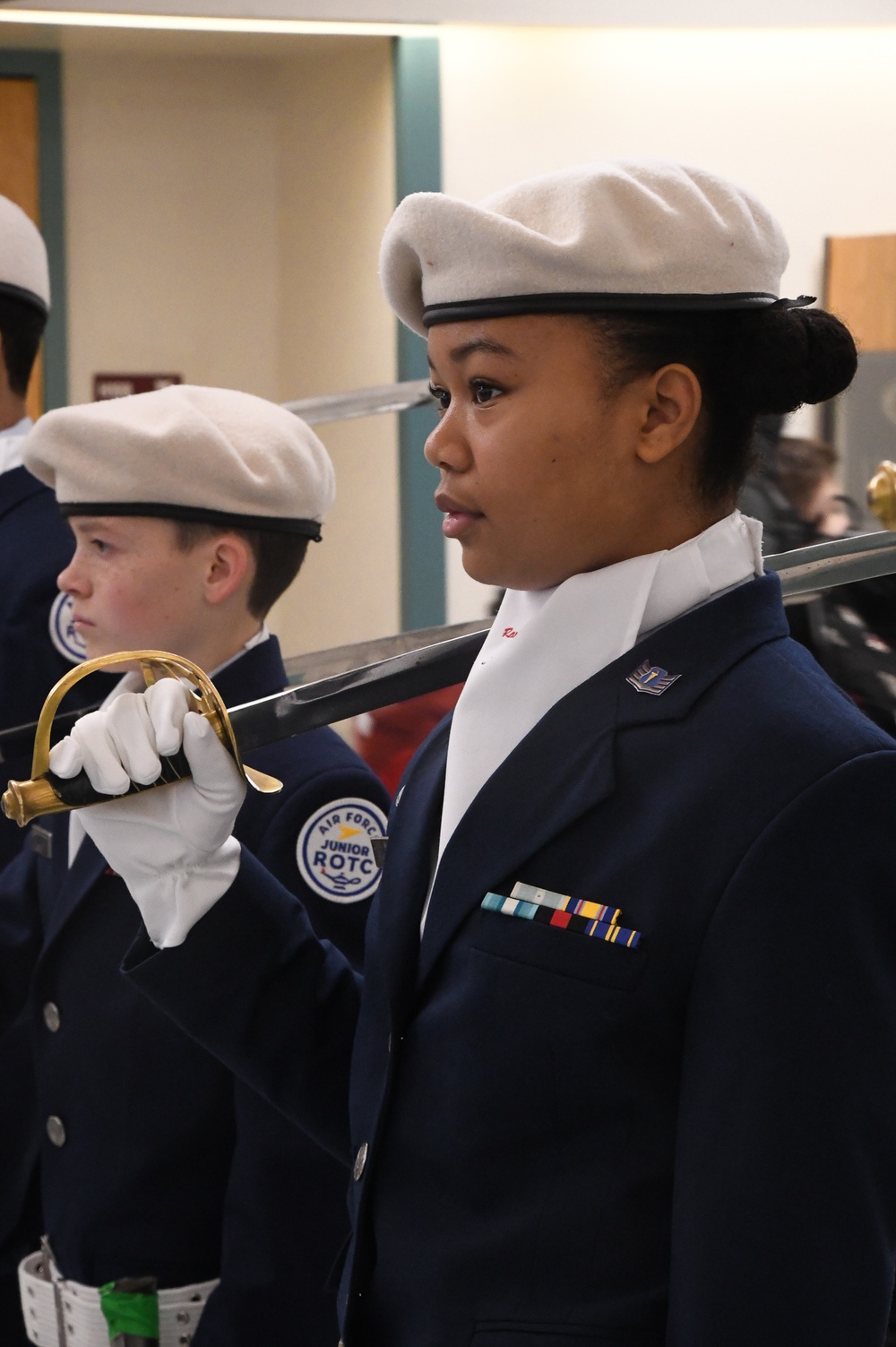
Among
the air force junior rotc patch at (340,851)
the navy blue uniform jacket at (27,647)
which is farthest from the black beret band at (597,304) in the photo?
the navy blue uniform jacket at (27,647)

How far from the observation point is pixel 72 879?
1.41m

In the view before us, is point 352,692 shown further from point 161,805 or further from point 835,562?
point 835,562

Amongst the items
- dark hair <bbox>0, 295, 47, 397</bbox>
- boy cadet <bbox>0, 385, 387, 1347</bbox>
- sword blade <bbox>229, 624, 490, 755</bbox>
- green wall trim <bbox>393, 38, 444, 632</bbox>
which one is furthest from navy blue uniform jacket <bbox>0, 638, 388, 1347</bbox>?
green wall trim <bbox>393, 38, 444, 632</bbox>

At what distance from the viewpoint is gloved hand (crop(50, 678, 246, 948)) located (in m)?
0.96

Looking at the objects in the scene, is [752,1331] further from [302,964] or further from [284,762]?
[284,762]

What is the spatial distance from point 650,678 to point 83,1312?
790 mm

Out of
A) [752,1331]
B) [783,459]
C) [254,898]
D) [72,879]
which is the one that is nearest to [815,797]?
[752,1331]

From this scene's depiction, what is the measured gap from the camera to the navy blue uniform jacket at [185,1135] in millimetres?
1265

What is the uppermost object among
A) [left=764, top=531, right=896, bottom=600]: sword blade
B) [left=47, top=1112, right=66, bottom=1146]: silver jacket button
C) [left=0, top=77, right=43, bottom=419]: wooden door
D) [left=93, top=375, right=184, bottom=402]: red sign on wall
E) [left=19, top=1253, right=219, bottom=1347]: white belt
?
[left=0, top=77, right=43, bottom=419]: wooden door

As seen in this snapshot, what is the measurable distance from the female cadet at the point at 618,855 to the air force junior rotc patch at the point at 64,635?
0.74 meters

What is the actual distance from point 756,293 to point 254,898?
1.61 feet

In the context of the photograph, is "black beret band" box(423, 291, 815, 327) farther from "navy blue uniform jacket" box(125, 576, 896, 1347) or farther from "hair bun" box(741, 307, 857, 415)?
"navy blue uniform jacket" box(125, 576, 896, 1347)

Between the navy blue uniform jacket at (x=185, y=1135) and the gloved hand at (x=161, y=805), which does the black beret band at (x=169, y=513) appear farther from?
the gloved hand at (x=161, y=805)

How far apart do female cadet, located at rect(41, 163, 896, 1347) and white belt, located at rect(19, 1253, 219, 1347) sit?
0.42m
